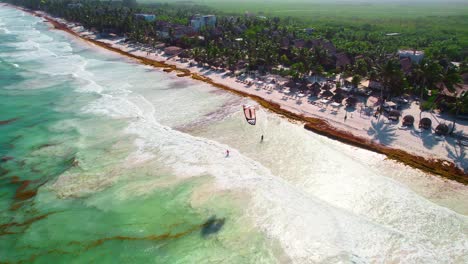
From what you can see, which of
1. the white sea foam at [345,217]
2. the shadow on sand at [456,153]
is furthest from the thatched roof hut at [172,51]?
the shadow on sand at [456,153]

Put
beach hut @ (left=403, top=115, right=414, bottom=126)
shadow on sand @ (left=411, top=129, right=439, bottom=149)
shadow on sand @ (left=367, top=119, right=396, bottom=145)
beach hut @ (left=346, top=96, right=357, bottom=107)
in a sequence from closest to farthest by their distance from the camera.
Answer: shadow on sand @ (left=411, top=129, right=439, bottom=149)
shadow on sand @ (left=367, top=119, right=396, bottom=145)
beach hut @ (left=403, top=115, right=414, bottom=126)
beach hut @ (left=346, top=96, right=357, bottom=107)

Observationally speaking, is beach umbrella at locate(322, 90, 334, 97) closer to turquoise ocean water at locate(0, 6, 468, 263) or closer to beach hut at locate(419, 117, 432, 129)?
turquoise ocean water at locate(0, 6, 468, 263)

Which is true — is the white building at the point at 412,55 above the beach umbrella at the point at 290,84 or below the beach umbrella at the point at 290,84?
above

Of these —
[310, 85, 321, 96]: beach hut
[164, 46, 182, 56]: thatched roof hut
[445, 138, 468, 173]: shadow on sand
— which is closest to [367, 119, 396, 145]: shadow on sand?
[445, 138, 468, 173]: shadow on sand

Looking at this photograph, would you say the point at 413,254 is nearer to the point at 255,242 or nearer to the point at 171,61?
the point at 255,242

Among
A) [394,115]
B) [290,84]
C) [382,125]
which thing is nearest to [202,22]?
[290,84]

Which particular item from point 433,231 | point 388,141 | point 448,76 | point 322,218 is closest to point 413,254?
point 433,231

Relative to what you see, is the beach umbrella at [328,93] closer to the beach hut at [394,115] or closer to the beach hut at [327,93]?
the beach hut at [327,93]
